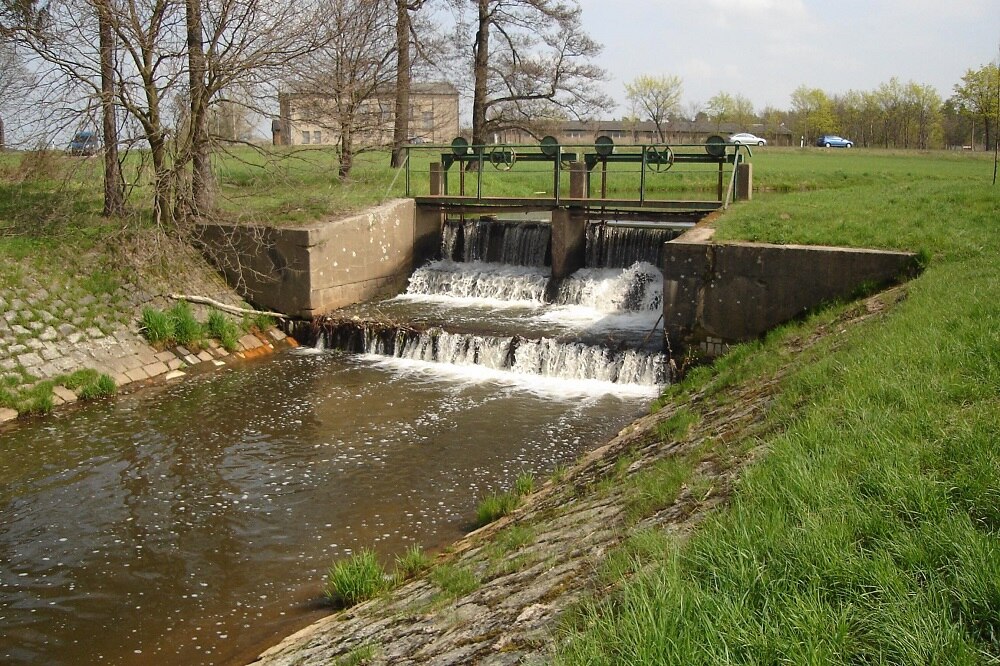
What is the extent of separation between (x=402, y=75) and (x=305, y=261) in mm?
8760

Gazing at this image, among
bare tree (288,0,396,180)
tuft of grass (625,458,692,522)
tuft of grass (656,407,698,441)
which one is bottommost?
tuft of grass (656,407,698,441)

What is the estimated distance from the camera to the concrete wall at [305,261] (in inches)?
673

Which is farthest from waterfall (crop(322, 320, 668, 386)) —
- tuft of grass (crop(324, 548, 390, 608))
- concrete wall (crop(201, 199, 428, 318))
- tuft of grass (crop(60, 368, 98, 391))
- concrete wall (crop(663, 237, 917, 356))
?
tuft of grass (crop(324, 548, 390, 608))

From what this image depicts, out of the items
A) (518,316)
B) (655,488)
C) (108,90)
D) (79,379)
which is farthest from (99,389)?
(655,488)

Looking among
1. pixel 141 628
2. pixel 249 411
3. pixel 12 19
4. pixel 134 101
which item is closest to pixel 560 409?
pixel 249 411

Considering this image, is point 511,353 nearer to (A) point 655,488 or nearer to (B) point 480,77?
(A) point 655,488

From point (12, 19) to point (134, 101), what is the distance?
2.80 meters

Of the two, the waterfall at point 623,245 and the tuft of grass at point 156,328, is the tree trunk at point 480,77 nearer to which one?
the waterfall at point 623,245

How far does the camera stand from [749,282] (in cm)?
1285

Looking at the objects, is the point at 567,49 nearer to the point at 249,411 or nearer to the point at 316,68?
the point at 316,68

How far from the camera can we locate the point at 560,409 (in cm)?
1233

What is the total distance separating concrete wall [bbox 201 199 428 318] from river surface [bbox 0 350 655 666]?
Answer: 2767mm

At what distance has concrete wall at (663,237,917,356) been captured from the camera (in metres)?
12.1

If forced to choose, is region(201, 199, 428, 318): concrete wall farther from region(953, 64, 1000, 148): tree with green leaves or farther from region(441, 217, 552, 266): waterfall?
region(953, 64, 1000, 148): tree with green leaves
